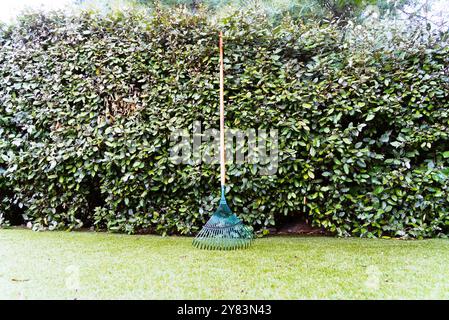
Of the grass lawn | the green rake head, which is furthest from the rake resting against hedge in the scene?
the grass lawn

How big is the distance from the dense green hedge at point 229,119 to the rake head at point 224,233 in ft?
0.80

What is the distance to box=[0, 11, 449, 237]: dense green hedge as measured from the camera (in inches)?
109

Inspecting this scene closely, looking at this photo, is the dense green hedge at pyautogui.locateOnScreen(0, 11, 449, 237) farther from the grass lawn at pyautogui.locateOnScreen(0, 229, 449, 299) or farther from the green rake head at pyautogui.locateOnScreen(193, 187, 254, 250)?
the grass lawn at pyautogui.locateOnScreen(0, 229, 449, 299)

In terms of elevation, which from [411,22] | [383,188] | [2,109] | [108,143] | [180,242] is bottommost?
[180,242]

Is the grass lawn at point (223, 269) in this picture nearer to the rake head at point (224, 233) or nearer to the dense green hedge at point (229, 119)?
the rake head at point (224, 233)

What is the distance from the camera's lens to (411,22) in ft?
9.74

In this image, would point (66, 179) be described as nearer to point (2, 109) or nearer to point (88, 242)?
point (88, 242)

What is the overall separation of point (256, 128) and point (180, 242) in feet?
3.84

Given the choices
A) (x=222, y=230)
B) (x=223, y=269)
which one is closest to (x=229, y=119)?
(x=222, y=230)

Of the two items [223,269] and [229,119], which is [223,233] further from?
[229,119]

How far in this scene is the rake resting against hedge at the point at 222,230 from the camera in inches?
97.9

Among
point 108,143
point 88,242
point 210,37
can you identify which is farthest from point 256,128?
point 88,242
